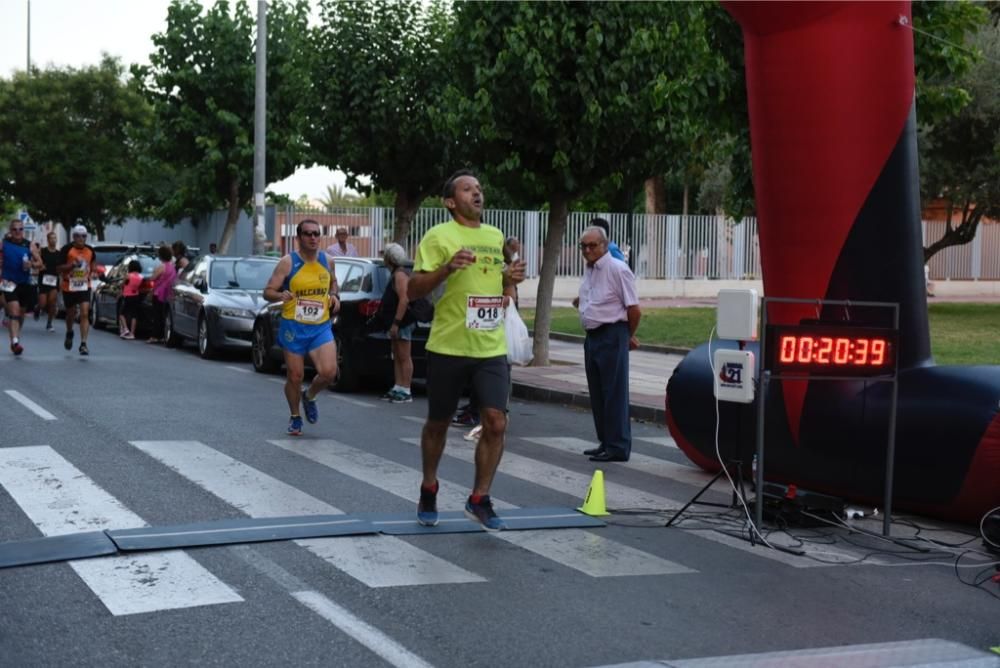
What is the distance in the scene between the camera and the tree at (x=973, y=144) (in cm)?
3419

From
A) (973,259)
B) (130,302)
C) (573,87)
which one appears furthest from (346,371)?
(973,259)

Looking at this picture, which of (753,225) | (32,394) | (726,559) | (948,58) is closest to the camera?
(726,559)

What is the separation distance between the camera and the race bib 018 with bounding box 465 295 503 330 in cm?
770

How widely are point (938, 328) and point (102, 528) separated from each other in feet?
75.7

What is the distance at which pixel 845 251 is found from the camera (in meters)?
8.95

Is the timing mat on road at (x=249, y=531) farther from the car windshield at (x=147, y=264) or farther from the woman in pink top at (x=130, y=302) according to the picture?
the car windshield at (x=147, y=264)

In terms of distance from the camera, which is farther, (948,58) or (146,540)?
(948,58)

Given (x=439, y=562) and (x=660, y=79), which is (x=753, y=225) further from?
(x=439, y=562)

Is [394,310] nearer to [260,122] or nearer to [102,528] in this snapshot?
[102,528]

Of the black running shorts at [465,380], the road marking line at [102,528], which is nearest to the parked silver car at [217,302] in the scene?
the road marking line at [102,528]

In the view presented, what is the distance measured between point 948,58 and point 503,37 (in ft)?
18.3

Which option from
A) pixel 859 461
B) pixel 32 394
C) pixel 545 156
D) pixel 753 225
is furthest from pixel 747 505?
pixel 753 225

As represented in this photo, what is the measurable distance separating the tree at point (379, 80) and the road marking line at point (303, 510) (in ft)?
60.1

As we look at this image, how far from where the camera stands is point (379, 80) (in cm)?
2825
